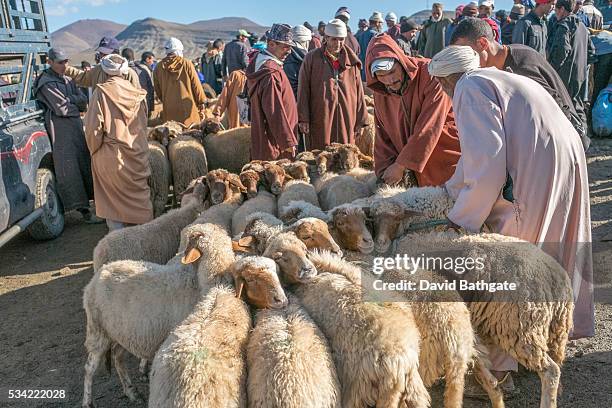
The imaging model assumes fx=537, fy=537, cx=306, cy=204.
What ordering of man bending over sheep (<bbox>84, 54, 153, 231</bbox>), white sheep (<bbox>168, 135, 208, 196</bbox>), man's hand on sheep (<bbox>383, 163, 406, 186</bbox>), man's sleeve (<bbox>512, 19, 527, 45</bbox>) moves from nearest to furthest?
man's hand on sheep (<bbox>383, 163, 406, 186</bbox>), man bending over sheep (<bbox>84, 54, 153, 231</bbox>), white sheep (<bbox>168, 135, 208, 196</bbox>), man's sleeve (<bbox>512, 19, 527, 45</bbox>)

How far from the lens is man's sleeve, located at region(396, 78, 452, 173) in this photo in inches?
165

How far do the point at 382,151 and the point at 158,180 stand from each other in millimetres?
3324

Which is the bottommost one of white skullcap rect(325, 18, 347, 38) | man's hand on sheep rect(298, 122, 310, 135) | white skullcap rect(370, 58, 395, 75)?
man's hand on sheep rect(298, 122, 310, 135)

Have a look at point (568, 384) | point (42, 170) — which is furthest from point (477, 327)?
point (42, 170)

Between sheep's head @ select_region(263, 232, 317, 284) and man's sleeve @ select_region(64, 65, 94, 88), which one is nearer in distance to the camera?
sheep's head @ select_region(263, 232, 317, 284)

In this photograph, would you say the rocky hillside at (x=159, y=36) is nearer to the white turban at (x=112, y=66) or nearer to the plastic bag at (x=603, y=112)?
the plastic bag at (x=603, y=112)

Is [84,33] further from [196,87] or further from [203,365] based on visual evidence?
[203,365]

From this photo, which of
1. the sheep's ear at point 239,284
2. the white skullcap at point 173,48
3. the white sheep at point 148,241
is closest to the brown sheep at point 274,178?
the white sheep at point 148,241

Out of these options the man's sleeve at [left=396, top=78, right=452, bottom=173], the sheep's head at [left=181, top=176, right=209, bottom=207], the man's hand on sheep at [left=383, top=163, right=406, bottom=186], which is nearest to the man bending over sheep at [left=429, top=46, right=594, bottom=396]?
the man's sleeve at [left=396, top=78, right=452, bottom=173]

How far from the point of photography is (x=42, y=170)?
7.10 meters

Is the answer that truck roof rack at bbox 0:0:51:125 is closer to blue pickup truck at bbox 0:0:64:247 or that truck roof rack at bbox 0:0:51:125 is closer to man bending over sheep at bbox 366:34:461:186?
blue pickup truck at bbox 0:0:64:247

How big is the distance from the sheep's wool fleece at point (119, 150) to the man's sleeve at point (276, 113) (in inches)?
57.6

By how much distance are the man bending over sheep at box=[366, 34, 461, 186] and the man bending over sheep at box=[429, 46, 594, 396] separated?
0.89 m

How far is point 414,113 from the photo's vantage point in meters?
4.34
